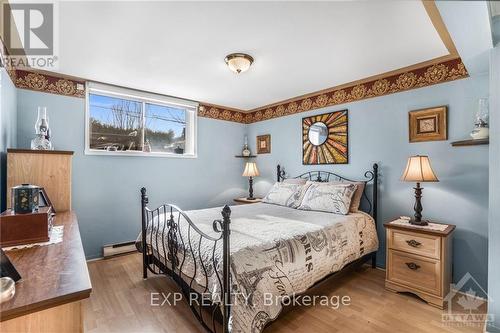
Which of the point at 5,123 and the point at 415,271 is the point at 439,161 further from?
the point at 5,123

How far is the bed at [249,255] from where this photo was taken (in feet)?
4.93

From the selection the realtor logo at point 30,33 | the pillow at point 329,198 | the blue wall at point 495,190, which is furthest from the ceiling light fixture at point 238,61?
the blue wall at point 495,190

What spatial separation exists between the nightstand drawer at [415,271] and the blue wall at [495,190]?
0.54 m

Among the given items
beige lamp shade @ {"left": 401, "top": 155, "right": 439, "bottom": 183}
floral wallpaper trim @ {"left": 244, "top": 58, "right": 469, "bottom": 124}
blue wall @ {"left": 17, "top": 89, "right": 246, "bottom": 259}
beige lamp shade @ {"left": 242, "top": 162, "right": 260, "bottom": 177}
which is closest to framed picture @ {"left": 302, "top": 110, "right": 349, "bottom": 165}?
floral wallpaper trim @ {"left": 244, "top": 58, "right": 469, "bottom": 124}

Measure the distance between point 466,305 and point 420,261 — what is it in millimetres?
525

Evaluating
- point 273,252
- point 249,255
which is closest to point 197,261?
A: point 249,255

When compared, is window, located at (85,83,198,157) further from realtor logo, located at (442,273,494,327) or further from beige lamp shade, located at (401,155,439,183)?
realtor logo, located at (442,273,494,327)

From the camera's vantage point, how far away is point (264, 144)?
446 centimetres

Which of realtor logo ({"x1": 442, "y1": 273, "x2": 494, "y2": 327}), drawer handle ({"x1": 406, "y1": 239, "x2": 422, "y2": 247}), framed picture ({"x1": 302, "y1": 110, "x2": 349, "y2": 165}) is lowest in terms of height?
realtor logo ({"x1": 442, "y1": 273, "x2": 494, "y2": 327})

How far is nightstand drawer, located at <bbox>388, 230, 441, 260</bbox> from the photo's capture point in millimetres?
2156

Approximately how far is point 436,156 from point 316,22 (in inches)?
74.3

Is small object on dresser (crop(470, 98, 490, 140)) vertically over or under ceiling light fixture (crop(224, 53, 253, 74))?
under

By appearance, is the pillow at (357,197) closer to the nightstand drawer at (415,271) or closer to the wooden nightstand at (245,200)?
the nightstand drawer at (415,271)

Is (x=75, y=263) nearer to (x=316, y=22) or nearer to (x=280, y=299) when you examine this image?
(x=280, y=299)
